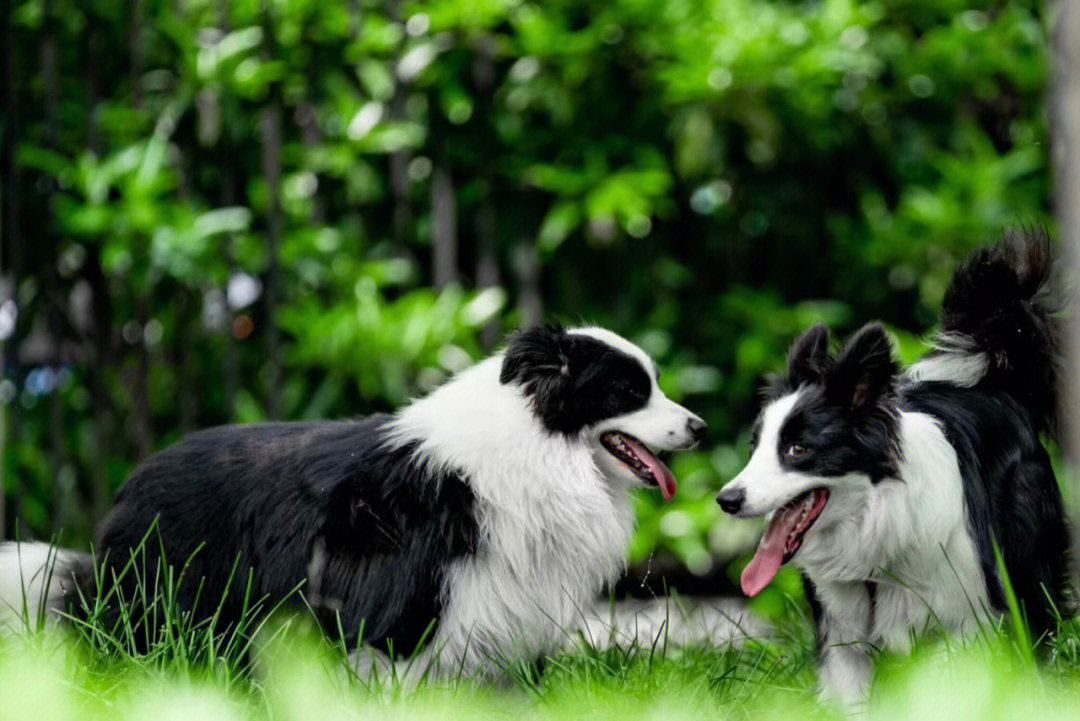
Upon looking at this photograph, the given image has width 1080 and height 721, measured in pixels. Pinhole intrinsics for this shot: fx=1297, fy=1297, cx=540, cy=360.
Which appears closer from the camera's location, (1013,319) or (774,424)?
(774,424)

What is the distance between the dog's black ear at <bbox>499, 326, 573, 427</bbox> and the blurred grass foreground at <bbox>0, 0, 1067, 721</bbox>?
5.59 feet

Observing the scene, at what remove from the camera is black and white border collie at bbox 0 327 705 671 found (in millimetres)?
3191

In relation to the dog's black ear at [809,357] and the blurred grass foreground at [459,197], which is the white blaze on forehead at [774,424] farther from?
the blurred grass foreground at [459,197]

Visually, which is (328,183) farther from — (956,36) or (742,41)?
(956,36)

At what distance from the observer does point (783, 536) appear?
3328mm

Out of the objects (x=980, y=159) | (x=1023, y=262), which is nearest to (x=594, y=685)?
(x=1023, y=262)

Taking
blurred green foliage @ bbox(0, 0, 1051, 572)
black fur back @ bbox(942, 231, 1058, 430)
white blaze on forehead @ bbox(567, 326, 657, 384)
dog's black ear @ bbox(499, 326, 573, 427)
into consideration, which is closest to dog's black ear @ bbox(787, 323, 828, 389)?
white blaze on forehead @ bbox(567, 326, 657, 384)

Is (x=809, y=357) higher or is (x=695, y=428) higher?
(x=809, y=357)

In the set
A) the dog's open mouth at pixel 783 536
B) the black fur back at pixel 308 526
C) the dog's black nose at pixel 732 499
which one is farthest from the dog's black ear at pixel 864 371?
the black fur back at pixel 308 526

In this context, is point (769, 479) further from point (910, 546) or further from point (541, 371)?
point (541, 371)

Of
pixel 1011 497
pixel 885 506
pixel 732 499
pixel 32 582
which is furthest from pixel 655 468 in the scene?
pixel 32 582

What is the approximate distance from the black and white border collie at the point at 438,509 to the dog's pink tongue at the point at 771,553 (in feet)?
1.02

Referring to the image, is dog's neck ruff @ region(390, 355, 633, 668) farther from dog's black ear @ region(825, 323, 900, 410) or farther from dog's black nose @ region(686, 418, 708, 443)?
dog's black ear @ region(825, 323, 900, 410)

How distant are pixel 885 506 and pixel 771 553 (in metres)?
0.31
